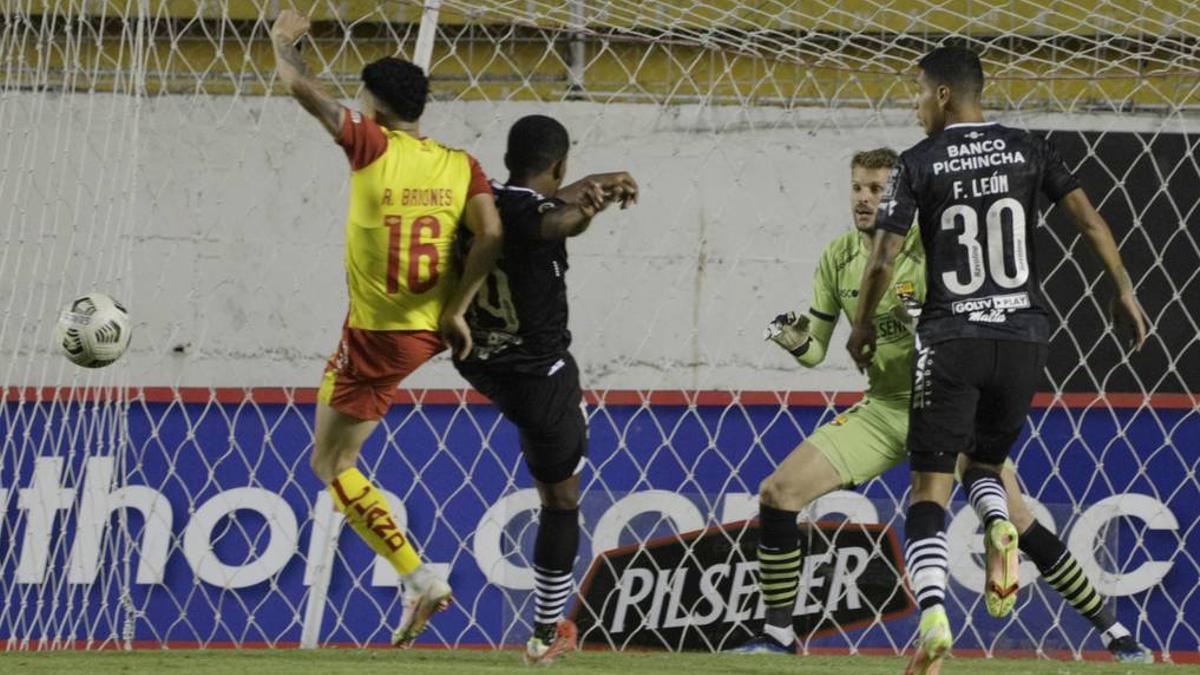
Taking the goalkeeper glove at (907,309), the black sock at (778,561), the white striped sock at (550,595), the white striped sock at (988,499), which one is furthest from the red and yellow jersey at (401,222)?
the white striped sock at (988,499)

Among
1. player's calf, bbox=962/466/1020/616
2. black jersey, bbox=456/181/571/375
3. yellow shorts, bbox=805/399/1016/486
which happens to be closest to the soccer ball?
black jersey, bbox=456/181/571/375

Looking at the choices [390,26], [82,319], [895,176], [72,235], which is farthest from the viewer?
[390,26]

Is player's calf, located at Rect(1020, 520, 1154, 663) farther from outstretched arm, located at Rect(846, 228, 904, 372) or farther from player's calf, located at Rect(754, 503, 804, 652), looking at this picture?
outstretched arm, located at Rect(846, 228, 904, 372)

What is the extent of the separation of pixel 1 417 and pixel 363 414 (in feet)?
7.10

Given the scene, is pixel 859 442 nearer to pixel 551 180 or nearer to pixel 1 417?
pixel 551 180

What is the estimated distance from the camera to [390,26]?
740 centimetres

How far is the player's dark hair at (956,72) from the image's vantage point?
5.05 meters

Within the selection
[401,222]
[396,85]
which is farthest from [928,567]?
[396,85]

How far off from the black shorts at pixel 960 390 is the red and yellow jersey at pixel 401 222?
52.9 inches

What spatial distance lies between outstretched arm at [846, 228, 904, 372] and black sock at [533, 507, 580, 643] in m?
1.11

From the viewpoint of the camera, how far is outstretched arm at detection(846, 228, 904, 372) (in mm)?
4879

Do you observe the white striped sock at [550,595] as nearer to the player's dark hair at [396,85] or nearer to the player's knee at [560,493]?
the player's knee at [560,493]

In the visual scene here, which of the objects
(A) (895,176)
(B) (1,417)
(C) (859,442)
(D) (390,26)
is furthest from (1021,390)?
(B) (1,417)

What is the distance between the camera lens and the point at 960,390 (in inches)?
193
